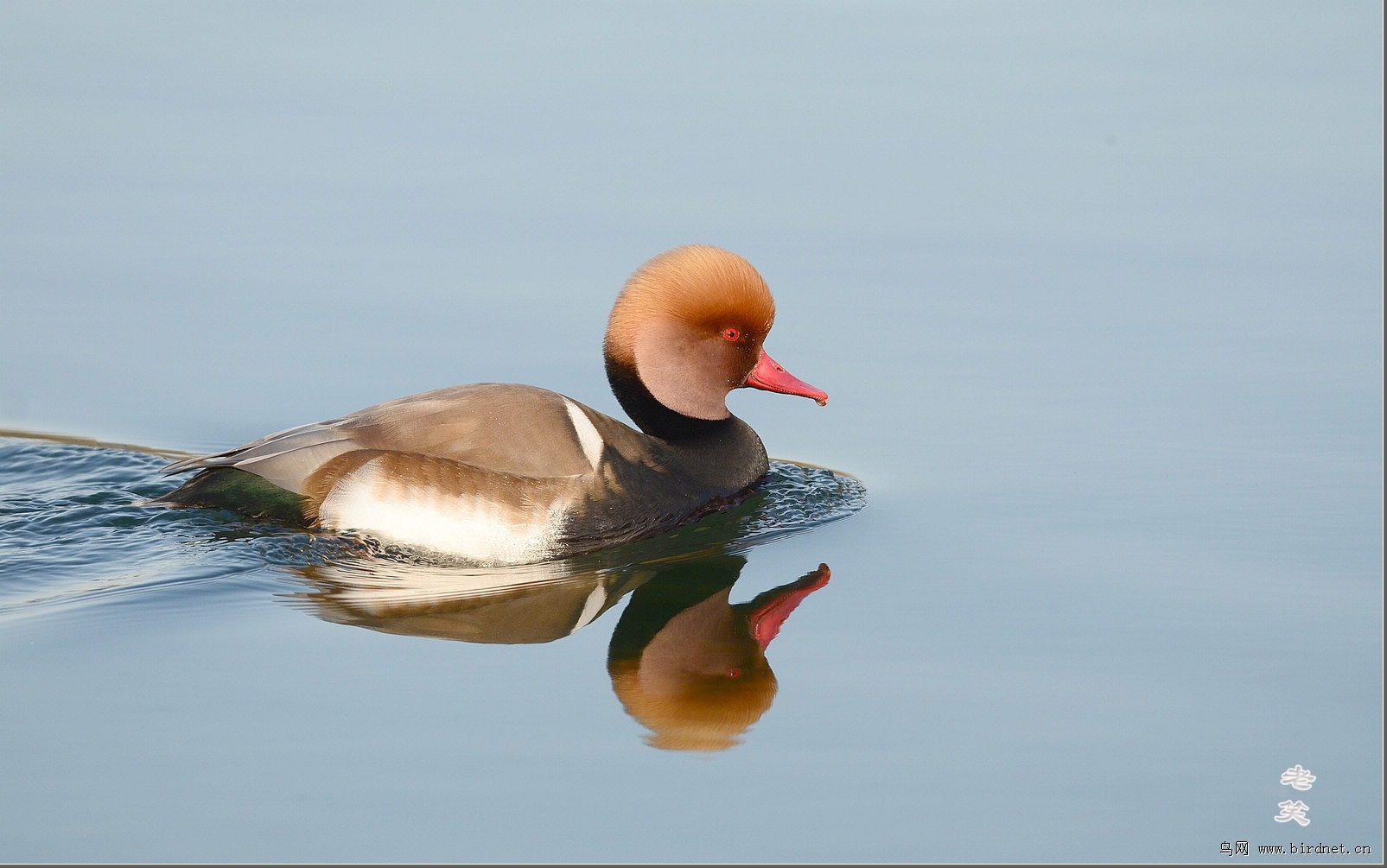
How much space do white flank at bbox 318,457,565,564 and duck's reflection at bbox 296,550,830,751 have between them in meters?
0.11

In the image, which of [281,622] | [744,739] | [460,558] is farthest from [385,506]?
[744,739]

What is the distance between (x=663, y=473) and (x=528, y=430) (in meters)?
0.69

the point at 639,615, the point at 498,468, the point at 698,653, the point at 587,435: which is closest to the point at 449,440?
the point at 498,468

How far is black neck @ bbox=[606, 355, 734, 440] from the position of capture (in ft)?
21.8

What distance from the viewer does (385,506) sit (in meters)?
5.96

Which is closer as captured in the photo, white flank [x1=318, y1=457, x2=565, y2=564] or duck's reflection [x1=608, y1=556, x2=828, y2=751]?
duck's reflection [x1=608, y1=556, x2=828, y2=751]

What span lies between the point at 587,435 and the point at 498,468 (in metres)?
0.42

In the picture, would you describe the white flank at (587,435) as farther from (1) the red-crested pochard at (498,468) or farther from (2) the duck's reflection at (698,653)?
(2) the duck's reflection at (698,653)

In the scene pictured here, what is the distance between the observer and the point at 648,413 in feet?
22.0

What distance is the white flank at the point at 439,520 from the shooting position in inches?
234

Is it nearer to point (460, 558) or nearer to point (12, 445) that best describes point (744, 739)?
point (460, 558)

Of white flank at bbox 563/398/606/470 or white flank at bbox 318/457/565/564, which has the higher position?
white flank at bbox 563/398/606/470

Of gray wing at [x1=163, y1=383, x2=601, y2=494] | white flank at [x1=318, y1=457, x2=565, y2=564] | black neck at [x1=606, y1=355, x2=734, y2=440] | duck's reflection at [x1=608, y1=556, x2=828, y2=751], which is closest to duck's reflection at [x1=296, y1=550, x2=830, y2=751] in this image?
duck's reflection at [x1=608, y1=556, x2=828, y2=751]

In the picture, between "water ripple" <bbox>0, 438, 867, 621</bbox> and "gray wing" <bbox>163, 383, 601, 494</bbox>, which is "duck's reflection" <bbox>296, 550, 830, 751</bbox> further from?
"gray wing" <bbox>163, 383, 601, 494</bbox>
